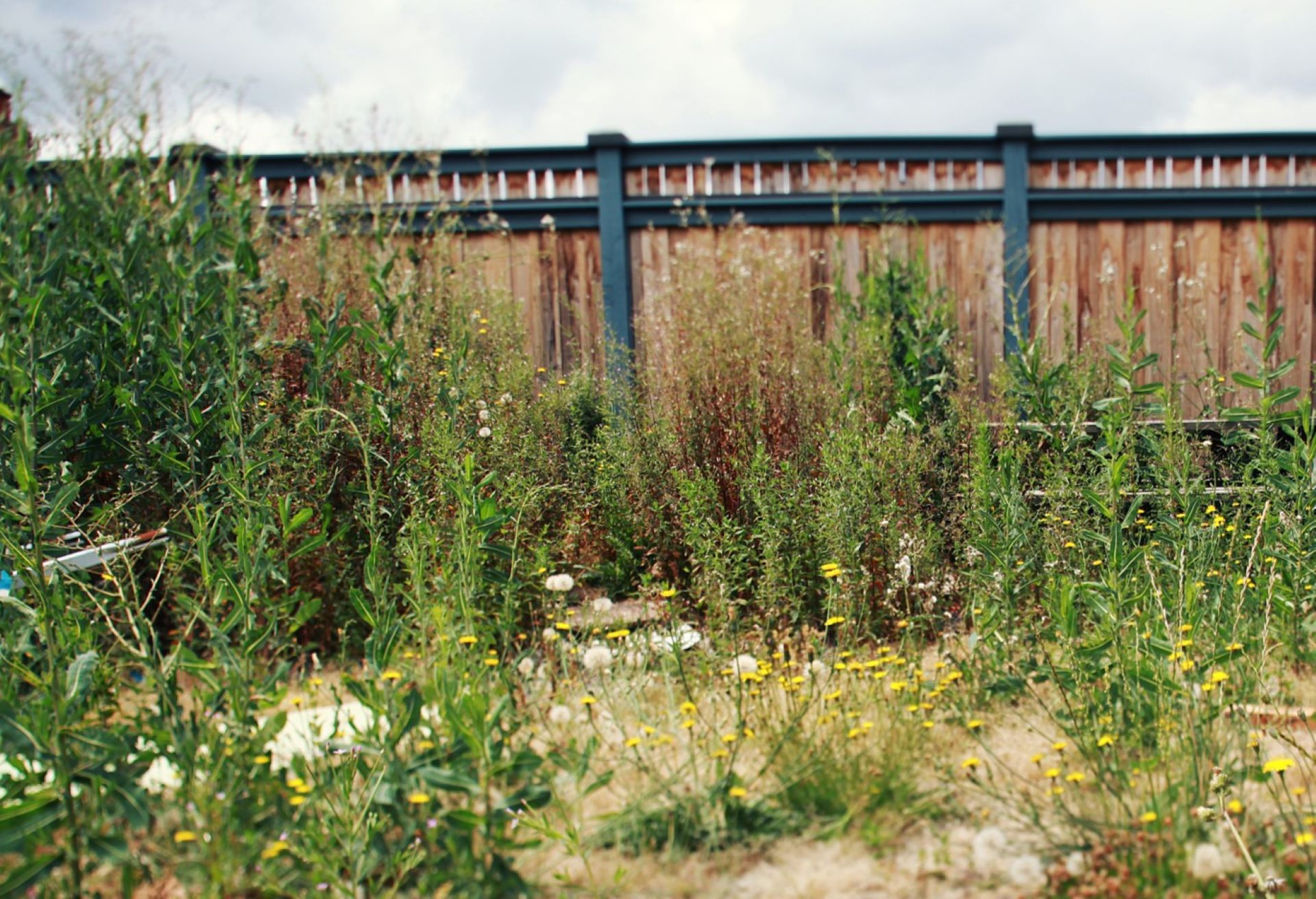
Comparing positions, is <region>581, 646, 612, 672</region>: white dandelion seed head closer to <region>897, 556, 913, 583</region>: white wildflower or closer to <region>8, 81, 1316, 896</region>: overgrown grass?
<region>8, 81, 1316, 896</region>: overgrown grass

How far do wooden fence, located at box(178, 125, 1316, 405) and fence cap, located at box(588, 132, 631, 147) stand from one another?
2 centimetres

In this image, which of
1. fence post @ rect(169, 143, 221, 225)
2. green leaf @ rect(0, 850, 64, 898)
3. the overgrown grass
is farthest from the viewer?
fence post @ rect(169, 143, 221, 225)

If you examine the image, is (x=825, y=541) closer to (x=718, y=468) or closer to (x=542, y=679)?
(x=718, y=468)

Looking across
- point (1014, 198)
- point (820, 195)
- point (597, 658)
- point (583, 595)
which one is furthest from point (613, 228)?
point (597, 658)

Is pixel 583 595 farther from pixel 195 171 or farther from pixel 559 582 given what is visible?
pixel 195 171

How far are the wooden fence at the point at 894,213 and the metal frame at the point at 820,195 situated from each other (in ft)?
0.04

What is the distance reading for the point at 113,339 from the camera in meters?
3.60

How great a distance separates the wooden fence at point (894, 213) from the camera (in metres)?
6.95

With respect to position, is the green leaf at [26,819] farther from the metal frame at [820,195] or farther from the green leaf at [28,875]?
the metal frame at [820,195]

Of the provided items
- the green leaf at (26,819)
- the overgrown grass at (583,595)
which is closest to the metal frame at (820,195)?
the overgrown grass at (583,595)

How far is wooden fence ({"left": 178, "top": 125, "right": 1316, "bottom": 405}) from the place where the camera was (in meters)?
6.95

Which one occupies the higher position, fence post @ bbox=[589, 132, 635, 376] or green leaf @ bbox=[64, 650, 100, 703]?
fence post @ bbox=[589, 132, 635, 376]

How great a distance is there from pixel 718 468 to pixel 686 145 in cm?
351

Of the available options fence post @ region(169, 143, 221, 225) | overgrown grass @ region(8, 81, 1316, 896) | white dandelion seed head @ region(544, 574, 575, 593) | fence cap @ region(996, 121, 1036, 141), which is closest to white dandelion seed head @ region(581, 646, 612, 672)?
overgrown grass @ region(8, 81, 1316, 896)
